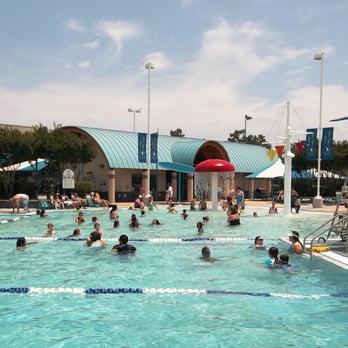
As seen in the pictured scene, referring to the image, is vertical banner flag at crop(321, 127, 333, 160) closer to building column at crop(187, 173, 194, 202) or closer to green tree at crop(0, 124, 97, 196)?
building column at crop(187, 173, 194, 202)

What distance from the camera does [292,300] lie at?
26.9ft

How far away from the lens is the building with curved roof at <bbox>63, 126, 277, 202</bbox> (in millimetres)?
36344

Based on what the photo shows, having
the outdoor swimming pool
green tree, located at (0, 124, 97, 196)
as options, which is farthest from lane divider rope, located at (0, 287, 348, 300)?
green tree, located at (0, 124, 97, 196)

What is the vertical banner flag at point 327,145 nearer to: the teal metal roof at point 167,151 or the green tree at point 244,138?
the teal metal roof at point 167,151

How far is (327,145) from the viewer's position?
3128 centimetres

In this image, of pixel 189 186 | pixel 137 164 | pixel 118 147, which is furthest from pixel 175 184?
pixel 118 147

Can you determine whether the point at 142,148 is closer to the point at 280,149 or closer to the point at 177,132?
the point at 280,149

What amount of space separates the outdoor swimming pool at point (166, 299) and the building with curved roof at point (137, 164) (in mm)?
21917

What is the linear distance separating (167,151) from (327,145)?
50.4 ft

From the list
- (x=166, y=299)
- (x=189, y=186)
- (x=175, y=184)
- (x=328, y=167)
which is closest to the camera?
(x=166, y=299)

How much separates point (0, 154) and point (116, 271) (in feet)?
69.0

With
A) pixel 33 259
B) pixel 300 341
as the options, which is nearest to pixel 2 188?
pixel 33 259

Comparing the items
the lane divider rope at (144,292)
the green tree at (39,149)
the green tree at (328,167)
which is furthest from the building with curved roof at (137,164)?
the lane divider rope at (144,292)

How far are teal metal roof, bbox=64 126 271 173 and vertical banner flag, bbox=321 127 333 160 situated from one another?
11.7m
